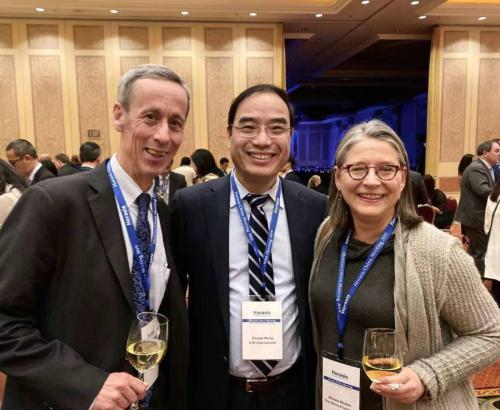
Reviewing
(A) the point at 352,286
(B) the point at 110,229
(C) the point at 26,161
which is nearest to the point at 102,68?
(C) the point at 26,161

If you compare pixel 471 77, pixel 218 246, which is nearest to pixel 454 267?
pixel 218 246

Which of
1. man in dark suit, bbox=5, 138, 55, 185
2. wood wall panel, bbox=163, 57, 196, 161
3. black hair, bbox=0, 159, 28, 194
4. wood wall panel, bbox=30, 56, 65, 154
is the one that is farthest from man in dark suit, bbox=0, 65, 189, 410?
wood wall panel, bbox=30, 56, 65, 154

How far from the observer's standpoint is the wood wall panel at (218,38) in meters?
9.37

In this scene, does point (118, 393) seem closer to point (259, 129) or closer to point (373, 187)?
point (373, 187)

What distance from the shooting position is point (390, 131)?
1.43 meters

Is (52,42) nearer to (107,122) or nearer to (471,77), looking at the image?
(107,122)

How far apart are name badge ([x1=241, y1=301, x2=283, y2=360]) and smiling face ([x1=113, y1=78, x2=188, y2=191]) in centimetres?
58

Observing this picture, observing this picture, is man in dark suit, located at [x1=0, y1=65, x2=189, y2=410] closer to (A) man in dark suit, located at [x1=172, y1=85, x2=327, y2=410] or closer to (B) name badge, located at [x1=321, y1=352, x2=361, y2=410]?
(A) man in dark suit, located at [x1=172, y1=85, x2=327, y2=410]

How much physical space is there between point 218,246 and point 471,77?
10265 millimetres

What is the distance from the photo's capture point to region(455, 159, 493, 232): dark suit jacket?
16.0ft

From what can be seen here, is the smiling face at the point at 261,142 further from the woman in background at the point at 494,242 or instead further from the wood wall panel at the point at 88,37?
the wood wall panel at the point at 88,37

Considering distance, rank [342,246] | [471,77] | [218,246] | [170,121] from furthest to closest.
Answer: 1. [471,77]
2. [218,246]
3. [342,246]
4. [170,121]

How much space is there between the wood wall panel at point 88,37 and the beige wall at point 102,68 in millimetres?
19

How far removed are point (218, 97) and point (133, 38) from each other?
6.84 ft
